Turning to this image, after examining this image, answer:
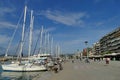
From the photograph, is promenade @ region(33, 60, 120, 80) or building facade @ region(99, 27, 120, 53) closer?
promenade @ region(33, 60, 120, 80)

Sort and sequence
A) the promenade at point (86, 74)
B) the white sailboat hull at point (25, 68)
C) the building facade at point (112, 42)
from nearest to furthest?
1. the promenade at point (86, 74)
2. the white sailboat hull at point (25, 68)
3. the building facade at point (112, 42)

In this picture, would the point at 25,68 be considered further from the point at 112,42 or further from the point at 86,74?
the point at 112,42

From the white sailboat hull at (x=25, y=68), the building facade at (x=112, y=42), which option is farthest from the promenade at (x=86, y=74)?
the building facade at (x=112, y=42)

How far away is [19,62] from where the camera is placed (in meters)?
45.9

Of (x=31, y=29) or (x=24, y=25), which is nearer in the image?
(x=24, y=25)

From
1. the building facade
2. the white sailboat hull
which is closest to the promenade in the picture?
the white sailboat hull

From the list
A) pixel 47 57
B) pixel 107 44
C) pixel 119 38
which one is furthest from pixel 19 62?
pixel 107 44

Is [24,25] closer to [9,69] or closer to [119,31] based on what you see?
[9,69]

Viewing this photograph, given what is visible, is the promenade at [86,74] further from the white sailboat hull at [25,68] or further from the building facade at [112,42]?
the building facade at [112,42]

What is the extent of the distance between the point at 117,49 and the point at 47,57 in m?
85.7

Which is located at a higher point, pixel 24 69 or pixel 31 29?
pixel 31 29

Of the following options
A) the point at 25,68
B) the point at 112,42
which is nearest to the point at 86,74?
the point at 25,68

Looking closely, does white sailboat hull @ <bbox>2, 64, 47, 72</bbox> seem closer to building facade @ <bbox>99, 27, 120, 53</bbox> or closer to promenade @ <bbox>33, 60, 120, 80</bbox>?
promenade @ <bbox>33, 60, 120, 80</bbox>

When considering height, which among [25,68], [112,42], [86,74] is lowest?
[86,74]
